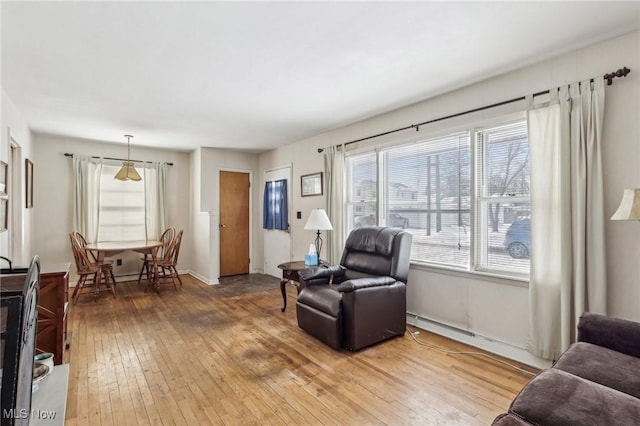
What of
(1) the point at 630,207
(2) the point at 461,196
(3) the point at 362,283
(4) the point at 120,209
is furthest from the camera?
(4) the point at 120,209

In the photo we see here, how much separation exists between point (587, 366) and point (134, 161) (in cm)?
638

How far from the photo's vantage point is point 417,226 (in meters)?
3.57

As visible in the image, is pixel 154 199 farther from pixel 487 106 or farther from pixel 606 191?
pixel 606 191

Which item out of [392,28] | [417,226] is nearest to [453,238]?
[417,226]

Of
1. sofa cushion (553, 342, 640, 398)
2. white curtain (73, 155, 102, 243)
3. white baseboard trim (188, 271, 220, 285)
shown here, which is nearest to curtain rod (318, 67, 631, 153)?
sofa cushion (553, 342, 640, 398)

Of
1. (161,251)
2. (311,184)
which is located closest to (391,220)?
(311,184)

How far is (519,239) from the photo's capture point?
276 cm

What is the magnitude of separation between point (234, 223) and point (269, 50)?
4294 millimetres

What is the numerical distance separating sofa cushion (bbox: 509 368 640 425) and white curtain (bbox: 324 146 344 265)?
3.03 m

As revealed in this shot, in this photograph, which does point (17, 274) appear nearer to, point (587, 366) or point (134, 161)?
point (587, 366)

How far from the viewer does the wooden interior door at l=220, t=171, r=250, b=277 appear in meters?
6.10

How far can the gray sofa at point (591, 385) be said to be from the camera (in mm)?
1210

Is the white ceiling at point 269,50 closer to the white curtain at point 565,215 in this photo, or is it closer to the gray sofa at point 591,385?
the white curtain at point 565,215

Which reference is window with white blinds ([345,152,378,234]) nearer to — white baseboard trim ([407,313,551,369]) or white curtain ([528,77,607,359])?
white baseboard trim ([407,313,551,369])
